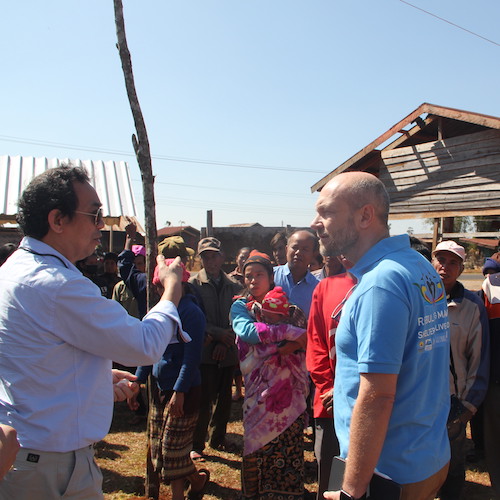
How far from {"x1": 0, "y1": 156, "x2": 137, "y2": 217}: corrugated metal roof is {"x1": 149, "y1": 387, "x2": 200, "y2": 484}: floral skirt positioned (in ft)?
15.5

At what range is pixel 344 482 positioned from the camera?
66.0 inches

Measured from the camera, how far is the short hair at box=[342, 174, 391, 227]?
75.9 inches

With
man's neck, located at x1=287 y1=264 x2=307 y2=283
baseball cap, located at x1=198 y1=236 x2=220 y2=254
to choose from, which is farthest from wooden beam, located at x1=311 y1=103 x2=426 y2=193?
man's neck, located at x1=287 y1=264 x2=307 y2=283

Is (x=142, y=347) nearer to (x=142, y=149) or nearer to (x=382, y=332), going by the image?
(x=382, y=332)

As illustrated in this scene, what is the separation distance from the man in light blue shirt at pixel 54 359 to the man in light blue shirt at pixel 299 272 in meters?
2.86

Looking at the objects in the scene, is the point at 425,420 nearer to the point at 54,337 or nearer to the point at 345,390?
the point at 345,390

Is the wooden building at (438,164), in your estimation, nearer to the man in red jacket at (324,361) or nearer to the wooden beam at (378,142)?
the wooden beam at (378,142)

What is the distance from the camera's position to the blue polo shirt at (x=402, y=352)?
5.45 ft

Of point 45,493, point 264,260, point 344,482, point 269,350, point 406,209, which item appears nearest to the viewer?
point 344,482

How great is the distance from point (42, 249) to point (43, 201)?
0.20m

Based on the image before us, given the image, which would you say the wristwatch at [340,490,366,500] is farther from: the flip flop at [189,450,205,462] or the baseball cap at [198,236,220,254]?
the baseball cap at [198,236,220,254]

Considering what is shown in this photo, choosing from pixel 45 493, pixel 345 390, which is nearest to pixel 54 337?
pixel 45 493

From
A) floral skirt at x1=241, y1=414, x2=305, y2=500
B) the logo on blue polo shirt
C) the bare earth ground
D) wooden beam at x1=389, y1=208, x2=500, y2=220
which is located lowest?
the bare earth ground

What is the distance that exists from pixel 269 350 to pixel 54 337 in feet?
7.34
